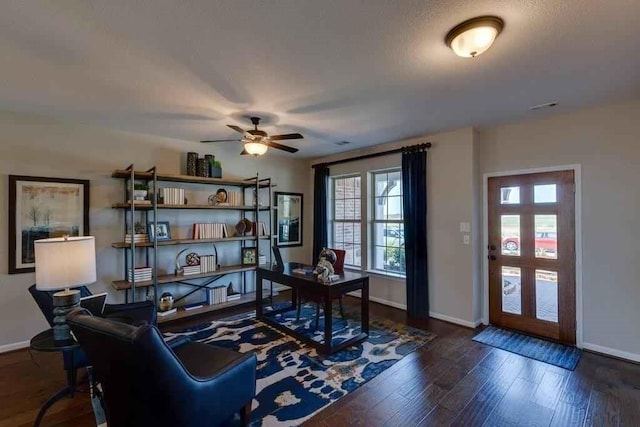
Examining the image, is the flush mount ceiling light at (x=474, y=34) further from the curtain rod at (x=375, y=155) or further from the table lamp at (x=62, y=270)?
the table lamp at (x=62, y=270)

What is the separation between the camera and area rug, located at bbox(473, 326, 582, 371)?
9.48ft

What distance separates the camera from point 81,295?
9.05ft

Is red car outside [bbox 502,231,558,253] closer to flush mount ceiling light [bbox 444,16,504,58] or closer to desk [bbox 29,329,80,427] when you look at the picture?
flush mount ceiling light [bbox 444,16,504,58]

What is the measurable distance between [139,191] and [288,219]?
2.52 metres

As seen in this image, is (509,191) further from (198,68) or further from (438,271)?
(198,68)

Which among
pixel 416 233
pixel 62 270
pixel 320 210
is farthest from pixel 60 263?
pixel 320 210

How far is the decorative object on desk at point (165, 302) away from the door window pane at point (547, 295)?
4565 millimetres

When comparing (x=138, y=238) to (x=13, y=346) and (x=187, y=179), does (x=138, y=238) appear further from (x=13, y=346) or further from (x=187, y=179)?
(x=13, y=346)

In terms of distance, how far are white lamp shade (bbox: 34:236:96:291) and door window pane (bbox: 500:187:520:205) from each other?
14.1 feet

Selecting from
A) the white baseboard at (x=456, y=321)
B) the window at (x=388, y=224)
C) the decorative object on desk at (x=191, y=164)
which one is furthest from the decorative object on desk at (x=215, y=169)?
the white baseboard at (x=456, y=321)

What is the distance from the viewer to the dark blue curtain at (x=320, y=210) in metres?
5.43

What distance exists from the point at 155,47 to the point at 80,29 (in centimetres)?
39

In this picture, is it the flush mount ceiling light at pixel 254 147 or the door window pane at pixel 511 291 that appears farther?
the door window pane at pixel 511 291

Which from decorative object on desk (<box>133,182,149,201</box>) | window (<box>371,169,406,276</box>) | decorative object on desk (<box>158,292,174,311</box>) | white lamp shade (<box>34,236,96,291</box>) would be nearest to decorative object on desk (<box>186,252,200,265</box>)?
decorative object on desk (<box>158,292,174,311</box>)
